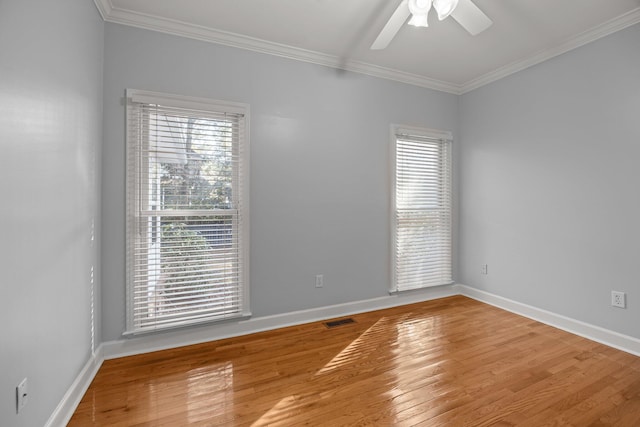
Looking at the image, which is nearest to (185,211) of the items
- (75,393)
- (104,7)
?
(75,393)

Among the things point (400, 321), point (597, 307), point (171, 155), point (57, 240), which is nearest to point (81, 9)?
point (171, 155)

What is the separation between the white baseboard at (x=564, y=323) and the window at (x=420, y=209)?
478 mm

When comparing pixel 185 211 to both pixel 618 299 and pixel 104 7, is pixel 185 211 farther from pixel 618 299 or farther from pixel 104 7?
pixel 618 299

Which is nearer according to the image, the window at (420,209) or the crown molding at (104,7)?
the crown molding at (104,7)

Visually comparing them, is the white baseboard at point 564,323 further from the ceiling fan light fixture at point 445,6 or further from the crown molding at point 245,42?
the ceiling fan light fixture at point 445,6

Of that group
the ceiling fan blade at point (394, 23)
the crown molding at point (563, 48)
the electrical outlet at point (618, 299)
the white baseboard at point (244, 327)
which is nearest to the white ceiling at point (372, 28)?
the crown molding at point (563, 48)

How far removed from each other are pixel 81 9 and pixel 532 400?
374 cm

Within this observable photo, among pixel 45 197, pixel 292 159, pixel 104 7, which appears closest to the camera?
pixel 45 197

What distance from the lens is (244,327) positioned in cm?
271

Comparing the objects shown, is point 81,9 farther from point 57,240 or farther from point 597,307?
point 597,307

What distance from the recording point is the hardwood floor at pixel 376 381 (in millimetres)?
1654

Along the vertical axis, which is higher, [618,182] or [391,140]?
[391,140]

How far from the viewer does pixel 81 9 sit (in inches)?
72.7

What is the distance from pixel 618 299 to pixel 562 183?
109 cm
